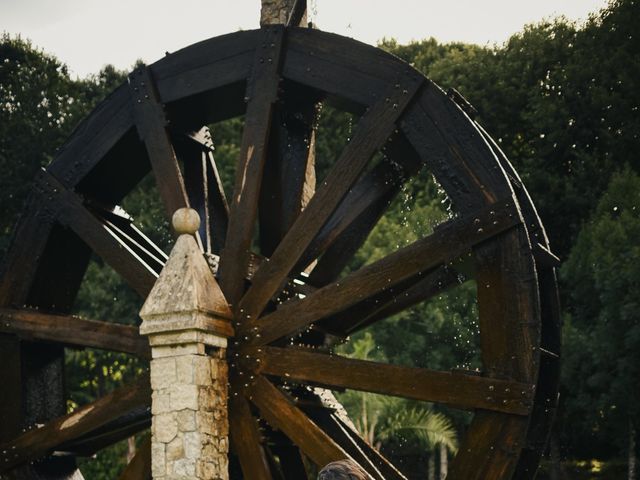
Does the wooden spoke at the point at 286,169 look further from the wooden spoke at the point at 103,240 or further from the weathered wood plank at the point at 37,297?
the weathered wood plank at the point at 37,297

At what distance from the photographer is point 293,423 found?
20.4 feet

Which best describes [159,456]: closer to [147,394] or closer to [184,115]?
[147,394]

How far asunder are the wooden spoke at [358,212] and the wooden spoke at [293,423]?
4.09ft

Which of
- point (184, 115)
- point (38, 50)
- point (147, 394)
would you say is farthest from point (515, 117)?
point (147, 394)

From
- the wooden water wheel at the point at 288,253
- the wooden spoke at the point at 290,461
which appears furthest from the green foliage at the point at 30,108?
the wooden spoke at the point at 290,461

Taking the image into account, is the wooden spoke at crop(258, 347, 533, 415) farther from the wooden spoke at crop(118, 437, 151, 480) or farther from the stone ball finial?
the wooden spoke at crop(118, 437, 151, 480)

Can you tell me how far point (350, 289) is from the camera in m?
6.24

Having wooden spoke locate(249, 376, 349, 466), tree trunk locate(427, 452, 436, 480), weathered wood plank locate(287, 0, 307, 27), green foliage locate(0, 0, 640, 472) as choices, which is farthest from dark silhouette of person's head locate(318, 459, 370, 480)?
tree trunk locate(427, 452, 436, 480)

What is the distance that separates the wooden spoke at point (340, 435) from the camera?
6824 mm

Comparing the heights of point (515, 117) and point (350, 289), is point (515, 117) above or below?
above

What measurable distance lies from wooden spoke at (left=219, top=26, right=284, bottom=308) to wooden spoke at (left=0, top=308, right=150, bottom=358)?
76 centimetres

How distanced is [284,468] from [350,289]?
2.09m

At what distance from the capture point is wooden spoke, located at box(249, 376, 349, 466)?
606 cm

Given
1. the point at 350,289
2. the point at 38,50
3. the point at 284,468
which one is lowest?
the point at 284,468
